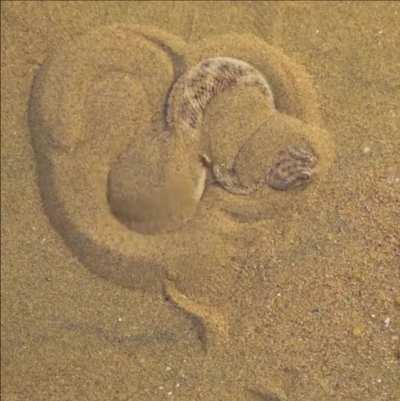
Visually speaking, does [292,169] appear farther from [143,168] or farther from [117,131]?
[117,131]

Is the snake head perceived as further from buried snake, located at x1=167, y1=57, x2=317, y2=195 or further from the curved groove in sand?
the curved groove in sand

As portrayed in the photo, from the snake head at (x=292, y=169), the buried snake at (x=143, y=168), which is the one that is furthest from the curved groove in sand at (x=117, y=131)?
the snake head at (x=292, y=169)

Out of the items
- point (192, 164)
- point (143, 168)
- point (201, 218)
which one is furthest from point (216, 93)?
point (201, 218)

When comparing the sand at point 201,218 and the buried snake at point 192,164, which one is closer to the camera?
the sand at point 201,218

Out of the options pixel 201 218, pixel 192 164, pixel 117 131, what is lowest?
pixel 201 218

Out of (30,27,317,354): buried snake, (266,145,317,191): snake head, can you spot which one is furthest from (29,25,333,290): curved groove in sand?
(266,145,317,191): snake head

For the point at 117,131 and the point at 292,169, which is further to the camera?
the point at 117,131

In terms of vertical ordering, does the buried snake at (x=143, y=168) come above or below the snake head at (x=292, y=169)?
below

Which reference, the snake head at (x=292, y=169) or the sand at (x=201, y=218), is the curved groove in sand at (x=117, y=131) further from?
the snake head at (x=292, y=169)
